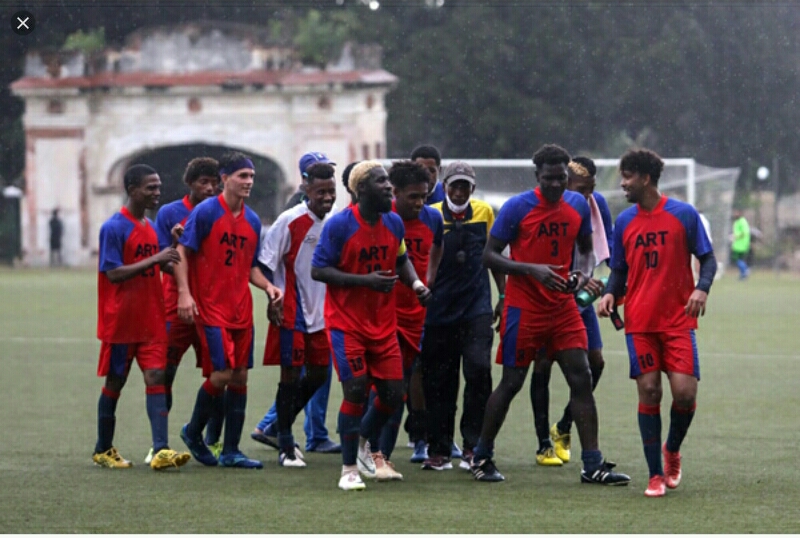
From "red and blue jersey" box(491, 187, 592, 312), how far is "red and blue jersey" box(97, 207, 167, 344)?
2220 millimetres

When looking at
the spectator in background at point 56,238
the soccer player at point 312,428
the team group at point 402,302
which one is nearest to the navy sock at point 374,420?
the team group at point 402,302

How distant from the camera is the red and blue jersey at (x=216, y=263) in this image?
9.58 m

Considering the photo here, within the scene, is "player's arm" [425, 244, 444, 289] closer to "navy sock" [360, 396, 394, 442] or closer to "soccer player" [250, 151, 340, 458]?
"navy sock" [360, 396, 394, 442]

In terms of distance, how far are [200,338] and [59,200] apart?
41.5m

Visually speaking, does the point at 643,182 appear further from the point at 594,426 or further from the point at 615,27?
the point at 615,27

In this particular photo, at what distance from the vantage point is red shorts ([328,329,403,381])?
8836 mm

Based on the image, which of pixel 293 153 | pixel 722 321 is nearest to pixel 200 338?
pixel 722 321

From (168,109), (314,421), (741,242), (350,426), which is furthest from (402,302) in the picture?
(168,109)

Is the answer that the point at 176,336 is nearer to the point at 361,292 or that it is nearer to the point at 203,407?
the point at 203,407

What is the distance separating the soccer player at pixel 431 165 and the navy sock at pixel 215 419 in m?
1.89

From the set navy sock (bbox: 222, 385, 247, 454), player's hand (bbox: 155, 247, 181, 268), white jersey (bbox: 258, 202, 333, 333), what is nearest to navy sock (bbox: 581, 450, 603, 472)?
white jersey (bbox: 258, 202, 333, 333)

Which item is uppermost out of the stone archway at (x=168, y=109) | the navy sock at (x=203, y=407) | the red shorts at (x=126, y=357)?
the stone archway at (x=168, y=109)

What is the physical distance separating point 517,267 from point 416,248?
94cm

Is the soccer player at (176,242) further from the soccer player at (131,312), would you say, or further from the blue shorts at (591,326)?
the blue shorts at (591,326)
